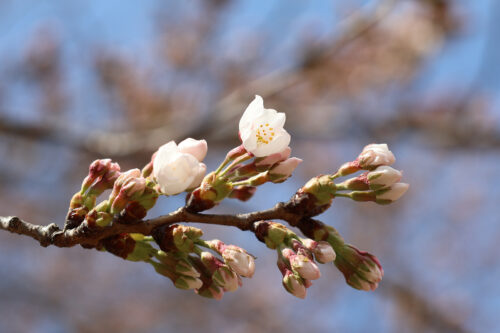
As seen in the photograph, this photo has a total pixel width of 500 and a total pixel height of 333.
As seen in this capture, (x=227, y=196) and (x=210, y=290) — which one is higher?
(x=227, y=196)

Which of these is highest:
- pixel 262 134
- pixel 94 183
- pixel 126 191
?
pixel 262 134

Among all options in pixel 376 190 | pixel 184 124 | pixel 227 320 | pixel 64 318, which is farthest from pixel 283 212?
pixel 227 320

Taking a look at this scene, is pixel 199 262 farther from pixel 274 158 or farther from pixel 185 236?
pixel 274 158

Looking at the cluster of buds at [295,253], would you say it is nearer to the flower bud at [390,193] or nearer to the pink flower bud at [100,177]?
the flower bud at [390,193]

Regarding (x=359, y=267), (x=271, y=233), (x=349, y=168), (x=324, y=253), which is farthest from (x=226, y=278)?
(x=349, y=168)

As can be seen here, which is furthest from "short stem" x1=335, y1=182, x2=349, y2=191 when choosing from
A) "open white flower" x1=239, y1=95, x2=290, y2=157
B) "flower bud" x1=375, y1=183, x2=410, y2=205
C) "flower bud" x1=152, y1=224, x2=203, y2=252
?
"flower bud" x1=152, y1=224, x2=203, y2=252

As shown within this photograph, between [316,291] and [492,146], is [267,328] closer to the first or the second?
[316,291]

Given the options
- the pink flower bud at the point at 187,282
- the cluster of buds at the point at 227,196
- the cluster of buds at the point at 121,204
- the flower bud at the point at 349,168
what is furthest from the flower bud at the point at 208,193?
the flower bud at the point at 349,168
